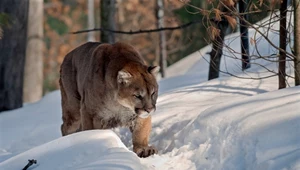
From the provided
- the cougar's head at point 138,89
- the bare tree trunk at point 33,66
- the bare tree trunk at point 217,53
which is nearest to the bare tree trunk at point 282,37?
the bare tree trunk at point 217,53

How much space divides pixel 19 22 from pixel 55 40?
26417mm

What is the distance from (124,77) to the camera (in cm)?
684

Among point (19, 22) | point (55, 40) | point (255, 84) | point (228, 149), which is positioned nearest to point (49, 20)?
point (55, 40)

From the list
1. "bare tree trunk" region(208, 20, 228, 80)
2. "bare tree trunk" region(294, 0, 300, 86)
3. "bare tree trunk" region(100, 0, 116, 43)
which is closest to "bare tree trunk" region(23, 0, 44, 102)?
"bare tree trunk" region(100, 0, 116, 43)

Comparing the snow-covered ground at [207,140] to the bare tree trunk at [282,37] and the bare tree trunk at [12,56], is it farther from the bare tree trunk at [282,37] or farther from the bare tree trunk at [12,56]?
the bare tree trunk at [12,56]

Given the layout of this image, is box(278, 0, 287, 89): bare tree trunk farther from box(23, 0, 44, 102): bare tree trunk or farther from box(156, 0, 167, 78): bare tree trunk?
box(23, 0, 44, 102): bare tree trunk

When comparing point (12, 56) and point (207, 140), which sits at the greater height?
point (207, 140)

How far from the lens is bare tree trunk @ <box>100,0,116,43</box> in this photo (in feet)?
39.4

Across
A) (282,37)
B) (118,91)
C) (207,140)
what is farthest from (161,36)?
(207,140)

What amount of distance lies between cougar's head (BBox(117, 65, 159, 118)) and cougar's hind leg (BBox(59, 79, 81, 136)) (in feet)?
3.98

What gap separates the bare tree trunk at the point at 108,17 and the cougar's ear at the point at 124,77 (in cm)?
523

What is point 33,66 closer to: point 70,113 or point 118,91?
point 70,113

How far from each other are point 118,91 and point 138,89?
9.2 inches

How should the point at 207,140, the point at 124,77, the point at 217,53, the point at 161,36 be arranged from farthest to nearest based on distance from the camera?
the point at 161,36 < the point at 217,53 < the point at 124,77 < the point at 207,140
